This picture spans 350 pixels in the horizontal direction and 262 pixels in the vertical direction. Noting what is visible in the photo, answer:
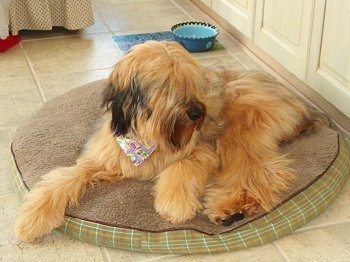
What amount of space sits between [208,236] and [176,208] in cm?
16

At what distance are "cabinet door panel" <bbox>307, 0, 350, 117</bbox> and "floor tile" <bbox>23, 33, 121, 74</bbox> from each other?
142 cm

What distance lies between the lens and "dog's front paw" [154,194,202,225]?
2322mm

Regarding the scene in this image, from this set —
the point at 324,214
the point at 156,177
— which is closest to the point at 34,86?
the point at 156,177

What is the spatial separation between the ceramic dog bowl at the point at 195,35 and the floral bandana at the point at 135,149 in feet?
5.57

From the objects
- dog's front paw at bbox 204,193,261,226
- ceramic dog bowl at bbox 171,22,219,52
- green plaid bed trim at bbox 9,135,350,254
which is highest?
dog's front paw at bbox 204,193,261,226

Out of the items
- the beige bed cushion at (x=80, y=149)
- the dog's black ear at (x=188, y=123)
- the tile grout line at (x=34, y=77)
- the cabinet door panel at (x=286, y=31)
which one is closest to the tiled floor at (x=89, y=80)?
the tile grout line at (x=34, y=77)

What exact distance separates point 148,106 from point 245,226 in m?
0.60

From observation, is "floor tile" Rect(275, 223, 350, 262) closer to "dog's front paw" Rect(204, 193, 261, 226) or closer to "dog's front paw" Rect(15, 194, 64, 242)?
"dog's front paw" Rect(204, 193, 261, 226)

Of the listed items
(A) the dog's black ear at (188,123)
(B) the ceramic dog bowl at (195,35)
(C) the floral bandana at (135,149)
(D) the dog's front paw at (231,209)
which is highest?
(A) the dog's black ear at (188,123)

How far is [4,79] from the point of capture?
372 centimetres

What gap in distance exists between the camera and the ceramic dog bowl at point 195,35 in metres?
4.00

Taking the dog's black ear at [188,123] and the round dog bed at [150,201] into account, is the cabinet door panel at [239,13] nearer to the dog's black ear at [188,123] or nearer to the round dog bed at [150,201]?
the round dog bed at [150,201]

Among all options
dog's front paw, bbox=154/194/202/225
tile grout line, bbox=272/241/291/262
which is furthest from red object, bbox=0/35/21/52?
tile grout line, bbox=272/241/291/262

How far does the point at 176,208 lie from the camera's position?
91.5 inches
